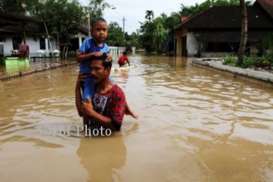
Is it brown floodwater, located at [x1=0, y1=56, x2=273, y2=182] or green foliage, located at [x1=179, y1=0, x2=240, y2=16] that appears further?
green foliage, located at [x1=179, y1=0, x2=240, y2=16]

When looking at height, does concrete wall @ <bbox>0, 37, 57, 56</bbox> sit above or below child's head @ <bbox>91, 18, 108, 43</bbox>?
above

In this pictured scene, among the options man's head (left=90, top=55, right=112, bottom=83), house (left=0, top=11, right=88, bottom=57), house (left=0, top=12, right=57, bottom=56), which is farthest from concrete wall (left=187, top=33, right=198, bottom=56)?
man's head (left=90, top=55, right=112, bottom=83)

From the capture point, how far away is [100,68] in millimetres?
5652

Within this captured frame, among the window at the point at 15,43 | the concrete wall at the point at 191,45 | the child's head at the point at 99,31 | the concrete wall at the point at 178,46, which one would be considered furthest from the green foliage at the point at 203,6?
the child's head at the point at 99,31

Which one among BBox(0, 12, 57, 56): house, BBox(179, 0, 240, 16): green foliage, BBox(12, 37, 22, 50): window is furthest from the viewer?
BBox(179, 0, 240, 16): green foliage

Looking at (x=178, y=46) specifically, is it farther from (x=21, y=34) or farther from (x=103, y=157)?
(x=103, y=157)

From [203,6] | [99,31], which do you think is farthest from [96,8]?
[99,31]

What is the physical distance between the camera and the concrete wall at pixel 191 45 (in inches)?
1625

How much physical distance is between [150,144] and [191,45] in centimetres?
3742

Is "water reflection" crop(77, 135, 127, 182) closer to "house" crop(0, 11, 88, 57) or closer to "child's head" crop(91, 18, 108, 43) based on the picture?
"child's head" crop(91, 18, 108, 43)

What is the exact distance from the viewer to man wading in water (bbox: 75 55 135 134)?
568 centimetres

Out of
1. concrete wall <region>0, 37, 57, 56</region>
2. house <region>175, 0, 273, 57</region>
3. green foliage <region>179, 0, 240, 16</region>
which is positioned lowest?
concrete wall <region>0, 37, 57, 56</region>

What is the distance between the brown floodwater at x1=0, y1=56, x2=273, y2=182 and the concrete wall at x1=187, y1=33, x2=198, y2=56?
32.3m

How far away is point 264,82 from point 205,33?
28813mm
